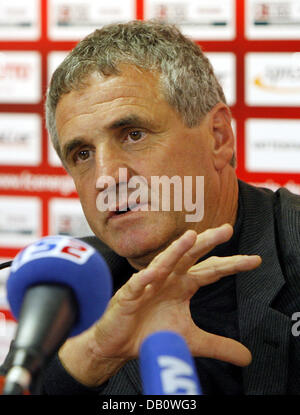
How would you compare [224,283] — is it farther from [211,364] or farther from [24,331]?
[24,331]

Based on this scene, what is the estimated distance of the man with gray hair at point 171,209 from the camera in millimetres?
1063

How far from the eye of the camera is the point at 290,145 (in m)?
2.45

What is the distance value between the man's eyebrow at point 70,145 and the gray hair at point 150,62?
0.13m

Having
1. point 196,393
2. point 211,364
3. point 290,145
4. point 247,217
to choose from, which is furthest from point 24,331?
point 290,145

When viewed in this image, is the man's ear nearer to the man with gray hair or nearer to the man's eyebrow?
the man with gray hair

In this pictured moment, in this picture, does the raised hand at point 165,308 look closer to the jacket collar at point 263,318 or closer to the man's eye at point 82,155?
the jacket collar at point 263,318

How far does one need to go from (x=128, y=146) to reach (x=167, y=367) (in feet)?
2.53

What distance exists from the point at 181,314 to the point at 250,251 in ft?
1.21

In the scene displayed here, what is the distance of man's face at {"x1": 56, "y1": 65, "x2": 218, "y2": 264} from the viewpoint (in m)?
1.19

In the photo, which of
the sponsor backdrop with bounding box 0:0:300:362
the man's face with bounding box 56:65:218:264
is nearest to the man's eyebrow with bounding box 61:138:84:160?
the man's face with bounding box 56:65:218:264

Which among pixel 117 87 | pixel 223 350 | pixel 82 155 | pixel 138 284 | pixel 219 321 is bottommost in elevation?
pixel 219 321

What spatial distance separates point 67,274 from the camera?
1.79ft

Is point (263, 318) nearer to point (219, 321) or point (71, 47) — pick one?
point (219, 321)

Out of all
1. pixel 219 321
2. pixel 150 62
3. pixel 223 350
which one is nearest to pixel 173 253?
pixel 223 350
